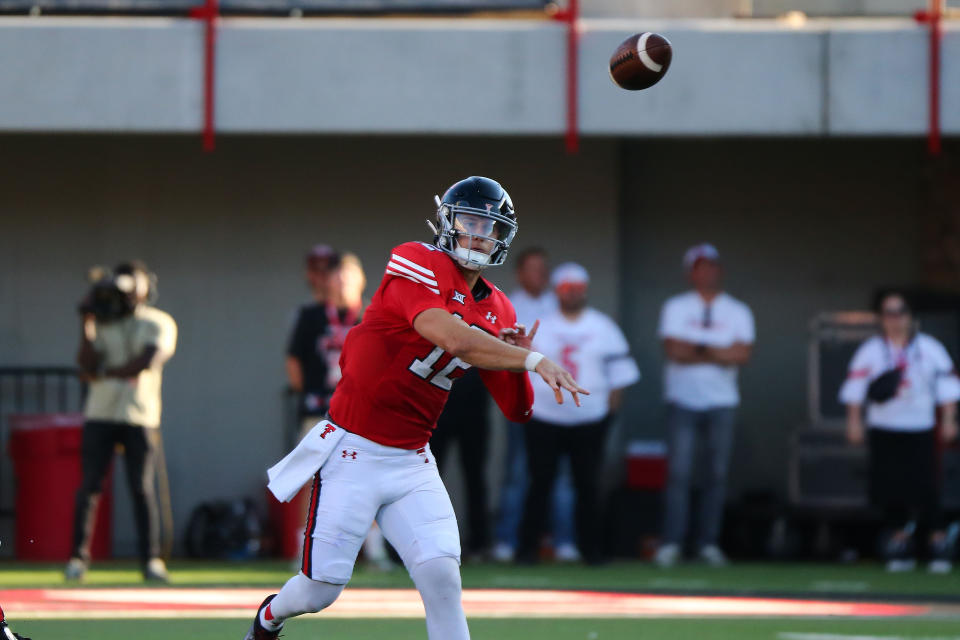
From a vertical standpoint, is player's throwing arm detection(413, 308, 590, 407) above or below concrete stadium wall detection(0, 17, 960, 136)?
below

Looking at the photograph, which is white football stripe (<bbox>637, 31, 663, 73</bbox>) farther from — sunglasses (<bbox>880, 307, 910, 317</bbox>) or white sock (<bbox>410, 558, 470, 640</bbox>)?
sunglasses (<bbox>880, 307, 910, 317</bbox>)

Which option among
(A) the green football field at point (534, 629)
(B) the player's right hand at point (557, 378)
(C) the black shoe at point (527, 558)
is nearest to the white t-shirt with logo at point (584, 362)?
(C) the black shoe at point (527, 558)

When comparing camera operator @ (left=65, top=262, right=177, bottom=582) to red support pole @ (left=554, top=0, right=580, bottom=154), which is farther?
red support pole @ (left=554, top=0, right=580, bottom=154)

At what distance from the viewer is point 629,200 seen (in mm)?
14281

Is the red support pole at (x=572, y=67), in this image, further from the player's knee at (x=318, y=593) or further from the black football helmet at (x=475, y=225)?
the player's knee at (x=318, y=593)

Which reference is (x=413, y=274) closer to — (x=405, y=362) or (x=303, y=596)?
(x=405, y=362)

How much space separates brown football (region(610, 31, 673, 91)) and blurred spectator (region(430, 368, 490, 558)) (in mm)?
4625

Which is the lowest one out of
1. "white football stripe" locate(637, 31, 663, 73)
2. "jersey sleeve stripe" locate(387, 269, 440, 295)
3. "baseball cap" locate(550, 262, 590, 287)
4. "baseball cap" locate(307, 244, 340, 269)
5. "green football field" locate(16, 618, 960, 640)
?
"green football field" locate(16, 618, 960, 640)

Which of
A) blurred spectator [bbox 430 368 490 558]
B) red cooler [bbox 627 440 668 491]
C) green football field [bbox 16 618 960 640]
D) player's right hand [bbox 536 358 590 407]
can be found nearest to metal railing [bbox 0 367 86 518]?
blurred spectator [bbox 430 368 490 558]

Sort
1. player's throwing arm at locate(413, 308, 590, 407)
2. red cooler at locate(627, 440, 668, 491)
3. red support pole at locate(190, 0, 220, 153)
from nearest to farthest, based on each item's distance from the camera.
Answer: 1. player's throwing arm at locate(413, 308, 590, 407)
2. red support pole at locate(190, 0, 220, 153)
3. red cooler at locate(627, 440, 668, 491)

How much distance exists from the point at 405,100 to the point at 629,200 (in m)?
3.04

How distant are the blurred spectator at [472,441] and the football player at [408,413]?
18.6ft

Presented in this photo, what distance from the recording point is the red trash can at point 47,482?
12141mm

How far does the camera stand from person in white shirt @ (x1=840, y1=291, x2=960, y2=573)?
11.6 metres
